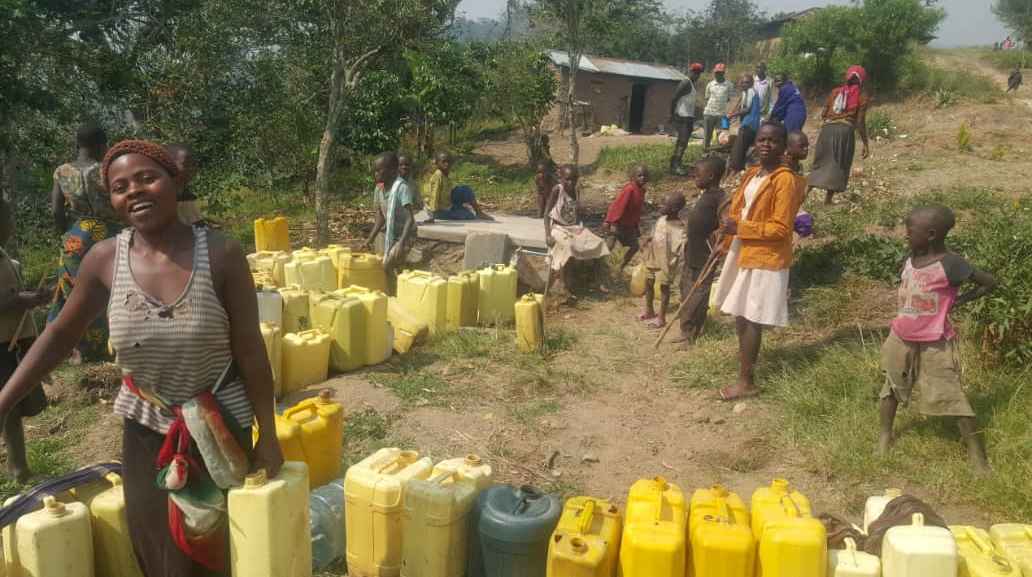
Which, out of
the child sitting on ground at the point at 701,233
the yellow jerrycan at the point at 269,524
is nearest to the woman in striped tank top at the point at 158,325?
the yellow jerrycan at the point at 269,524

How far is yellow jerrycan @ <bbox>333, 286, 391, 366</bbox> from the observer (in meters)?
5.26

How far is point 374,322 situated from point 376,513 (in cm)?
271

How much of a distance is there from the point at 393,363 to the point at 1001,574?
403 cm

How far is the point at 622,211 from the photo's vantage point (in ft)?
24.3

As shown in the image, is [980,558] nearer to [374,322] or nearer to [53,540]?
[53,540]

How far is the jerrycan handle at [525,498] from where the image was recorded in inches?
102

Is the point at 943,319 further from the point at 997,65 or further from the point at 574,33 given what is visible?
the point at 997,65

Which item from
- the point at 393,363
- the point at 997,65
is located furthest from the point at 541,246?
the point at 997,65

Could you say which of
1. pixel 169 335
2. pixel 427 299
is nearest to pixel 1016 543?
pixel 169 335

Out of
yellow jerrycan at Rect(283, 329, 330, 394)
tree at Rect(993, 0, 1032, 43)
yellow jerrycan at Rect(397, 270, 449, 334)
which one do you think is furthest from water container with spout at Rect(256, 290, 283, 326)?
tree at Rect(993, 0, 1032, 43)

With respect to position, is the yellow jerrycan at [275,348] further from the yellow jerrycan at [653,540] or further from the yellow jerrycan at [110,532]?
the yellow jerrycan at [653,540]

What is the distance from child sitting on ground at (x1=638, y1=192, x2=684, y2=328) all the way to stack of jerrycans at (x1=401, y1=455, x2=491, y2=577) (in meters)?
4.01

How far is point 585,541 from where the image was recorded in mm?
2369

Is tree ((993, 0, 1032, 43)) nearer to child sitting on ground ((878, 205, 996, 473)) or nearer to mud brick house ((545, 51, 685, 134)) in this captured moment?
mud brick house ((545, 51, 685, 134))
